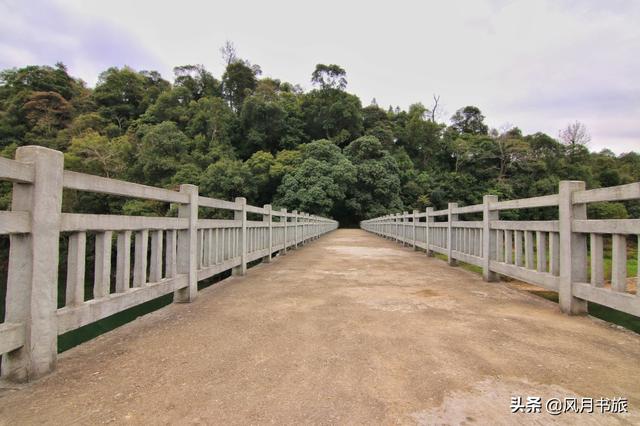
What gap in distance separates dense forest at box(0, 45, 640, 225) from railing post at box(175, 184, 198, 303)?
54.6ft

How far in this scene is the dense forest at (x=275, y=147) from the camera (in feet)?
85.0

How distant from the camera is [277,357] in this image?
1.89 m

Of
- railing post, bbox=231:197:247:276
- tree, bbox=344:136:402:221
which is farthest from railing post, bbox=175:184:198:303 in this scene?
tree, bbox=344:136:402:221

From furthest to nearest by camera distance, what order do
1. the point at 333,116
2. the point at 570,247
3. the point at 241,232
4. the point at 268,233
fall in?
1. the point at 333,116
2. the point at 268,233
3. the point at 241,232
4. the point at 570,247

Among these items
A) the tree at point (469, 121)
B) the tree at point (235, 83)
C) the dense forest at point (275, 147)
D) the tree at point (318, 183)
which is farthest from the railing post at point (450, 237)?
the tree at point (469, 121)

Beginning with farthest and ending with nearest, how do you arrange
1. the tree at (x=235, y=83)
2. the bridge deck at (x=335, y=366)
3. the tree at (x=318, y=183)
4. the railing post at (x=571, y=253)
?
the tree at (x=235, y=83), the tree at (x=318, y=183), the railing post at (x=571, y=253), the bridge deck at (x=335, y=366)

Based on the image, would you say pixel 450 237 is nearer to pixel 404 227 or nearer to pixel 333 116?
pixel 404 227

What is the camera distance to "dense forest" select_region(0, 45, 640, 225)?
25922 millimetres

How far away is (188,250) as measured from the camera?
126 inches

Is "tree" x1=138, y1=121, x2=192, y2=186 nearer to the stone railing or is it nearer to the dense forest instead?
the dense forest

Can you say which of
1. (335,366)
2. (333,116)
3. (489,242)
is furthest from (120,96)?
(335,366)

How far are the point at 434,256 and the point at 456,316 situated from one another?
4565 mm

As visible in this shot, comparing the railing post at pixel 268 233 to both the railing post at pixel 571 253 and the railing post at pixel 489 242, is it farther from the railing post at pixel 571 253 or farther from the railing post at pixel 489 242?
the railing post at pixel 571 253

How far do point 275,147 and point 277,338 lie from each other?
39134 millimetres
